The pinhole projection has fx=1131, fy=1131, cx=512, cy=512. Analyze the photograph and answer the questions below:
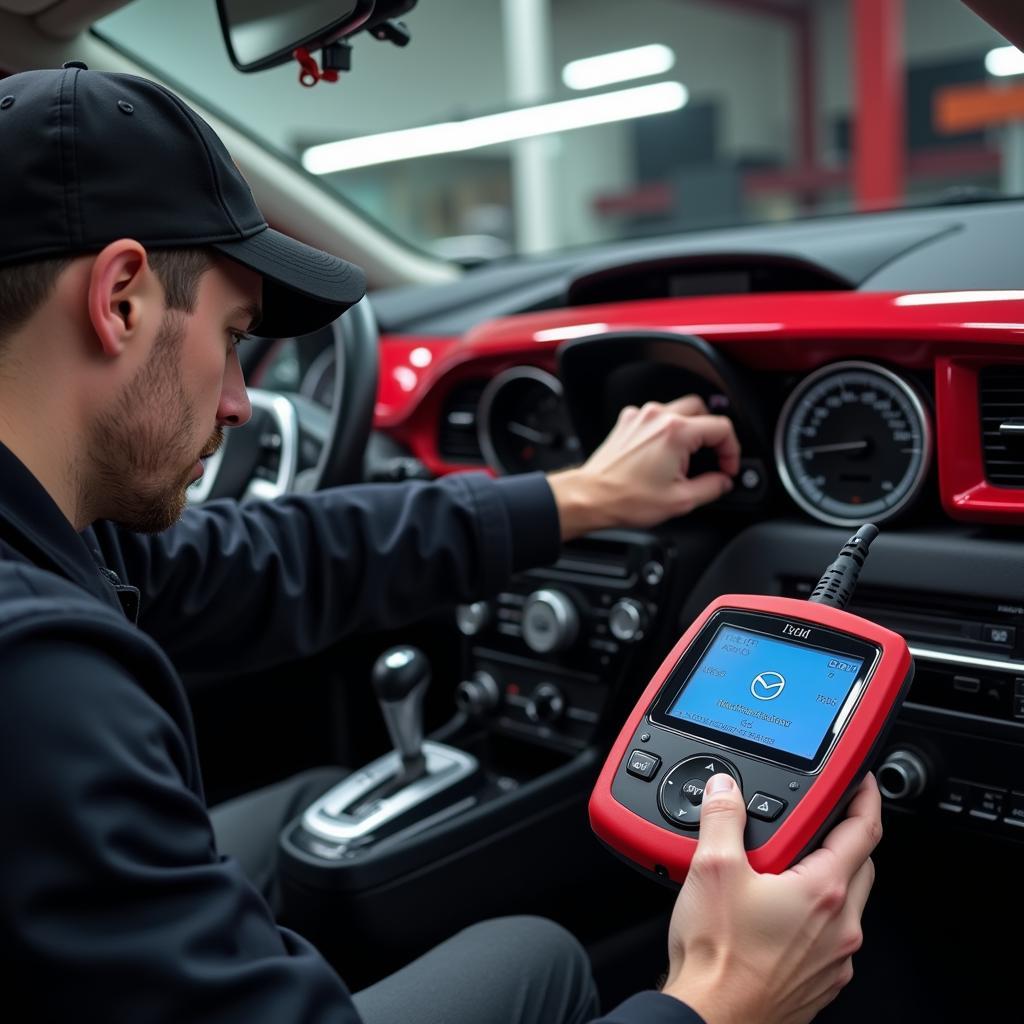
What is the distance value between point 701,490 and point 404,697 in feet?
1.53

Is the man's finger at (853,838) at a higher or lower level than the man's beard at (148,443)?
lower

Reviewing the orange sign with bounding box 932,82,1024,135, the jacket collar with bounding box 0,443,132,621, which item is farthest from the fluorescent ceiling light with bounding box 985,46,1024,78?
the orange sign with bounding box 932,82,1024,135

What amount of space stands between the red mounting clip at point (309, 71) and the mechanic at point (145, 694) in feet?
1.27

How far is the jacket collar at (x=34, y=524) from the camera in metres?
0.68

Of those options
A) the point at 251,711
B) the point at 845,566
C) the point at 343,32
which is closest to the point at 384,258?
the point at 251,711

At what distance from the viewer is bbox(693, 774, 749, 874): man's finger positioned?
2.33 feet

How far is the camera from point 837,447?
1225 millimetres

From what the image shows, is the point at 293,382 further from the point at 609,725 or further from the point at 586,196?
the point at 586,196

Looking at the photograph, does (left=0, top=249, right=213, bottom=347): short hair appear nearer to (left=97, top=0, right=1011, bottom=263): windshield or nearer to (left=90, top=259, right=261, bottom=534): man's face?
(left=90, top=259, right=261, bottom=534): man's face

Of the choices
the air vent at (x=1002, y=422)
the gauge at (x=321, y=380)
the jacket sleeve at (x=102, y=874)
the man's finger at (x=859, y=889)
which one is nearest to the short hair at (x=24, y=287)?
the jacket sleeve at (x=102, y=874)

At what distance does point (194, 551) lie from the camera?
1.20 meters

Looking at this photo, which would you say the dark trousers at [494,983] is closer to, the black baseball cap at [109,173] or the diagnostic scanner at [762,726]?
the diagnostic scanner at [762,726]

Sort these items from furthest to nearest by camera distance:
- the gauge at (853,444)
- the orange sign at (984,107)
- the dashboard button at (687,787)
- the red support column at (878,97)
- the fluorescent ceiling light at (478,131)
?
the red support column at (878,97) < the orange sign at (984,107) < the fluorescent ceiling light at (478,131) < the gauge at (853,444) < the dashboard button at (687,787)

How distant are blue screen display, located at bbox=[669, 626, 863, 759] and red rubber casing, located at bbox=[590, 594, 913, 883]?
0.07 feet
